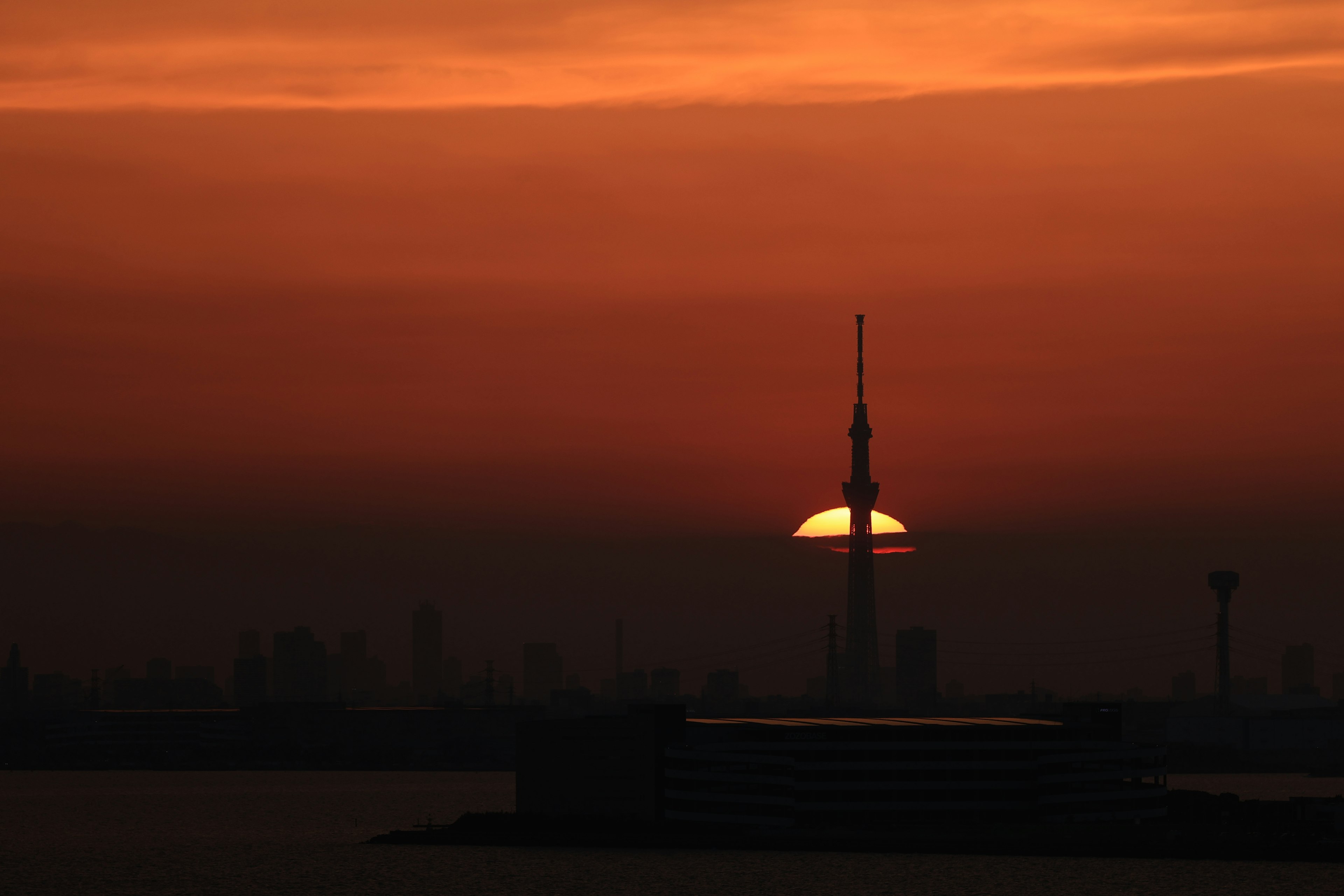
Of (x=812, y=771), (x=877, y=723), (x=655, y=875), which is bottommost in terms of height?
(x=655, y=875)

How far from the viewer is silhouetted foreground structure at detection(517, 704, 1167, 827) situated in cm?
15038

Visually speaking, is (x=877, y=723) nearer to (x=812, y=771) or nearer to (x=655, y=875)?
(x=812, y=771)

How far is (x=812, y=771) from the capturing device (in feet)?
527

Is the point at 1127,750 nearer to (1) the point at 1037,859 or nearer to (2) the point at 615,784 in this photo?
(1) the point at 1037,859

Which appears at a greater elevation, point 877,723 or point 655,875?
point 877,723

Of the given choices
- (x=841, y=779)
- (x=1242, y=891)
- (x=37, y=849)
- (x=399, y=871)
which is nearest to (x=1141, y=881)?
(x=1242, y=891)

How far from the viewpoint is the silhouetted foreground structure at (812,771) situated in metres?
150

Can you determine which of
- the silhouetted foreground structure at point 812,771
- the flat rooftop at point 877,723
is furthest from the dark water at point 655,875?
the flat rooftop at point 877,723

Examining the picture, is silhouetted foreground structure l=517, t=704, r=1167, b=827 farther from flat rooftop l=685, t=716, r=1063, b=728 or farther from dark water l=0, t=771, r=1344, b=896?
dark water l=0, t=771, r=1344, b=896

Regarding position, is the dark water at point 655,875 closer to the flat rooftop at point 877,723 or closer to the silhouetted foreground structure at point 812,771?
the silhouetted foreground structure at point 812,771

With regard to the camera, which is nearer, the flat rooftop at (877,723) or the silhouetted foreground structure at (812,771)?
the silhouetted foreground structure at (812,771)

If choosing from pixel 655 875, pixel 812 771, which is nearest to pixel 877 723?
pixel 812 771

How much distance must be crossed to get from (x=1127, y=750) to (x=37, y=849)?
352 feet

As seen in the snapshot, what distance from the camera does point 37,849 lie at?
19388 cm
